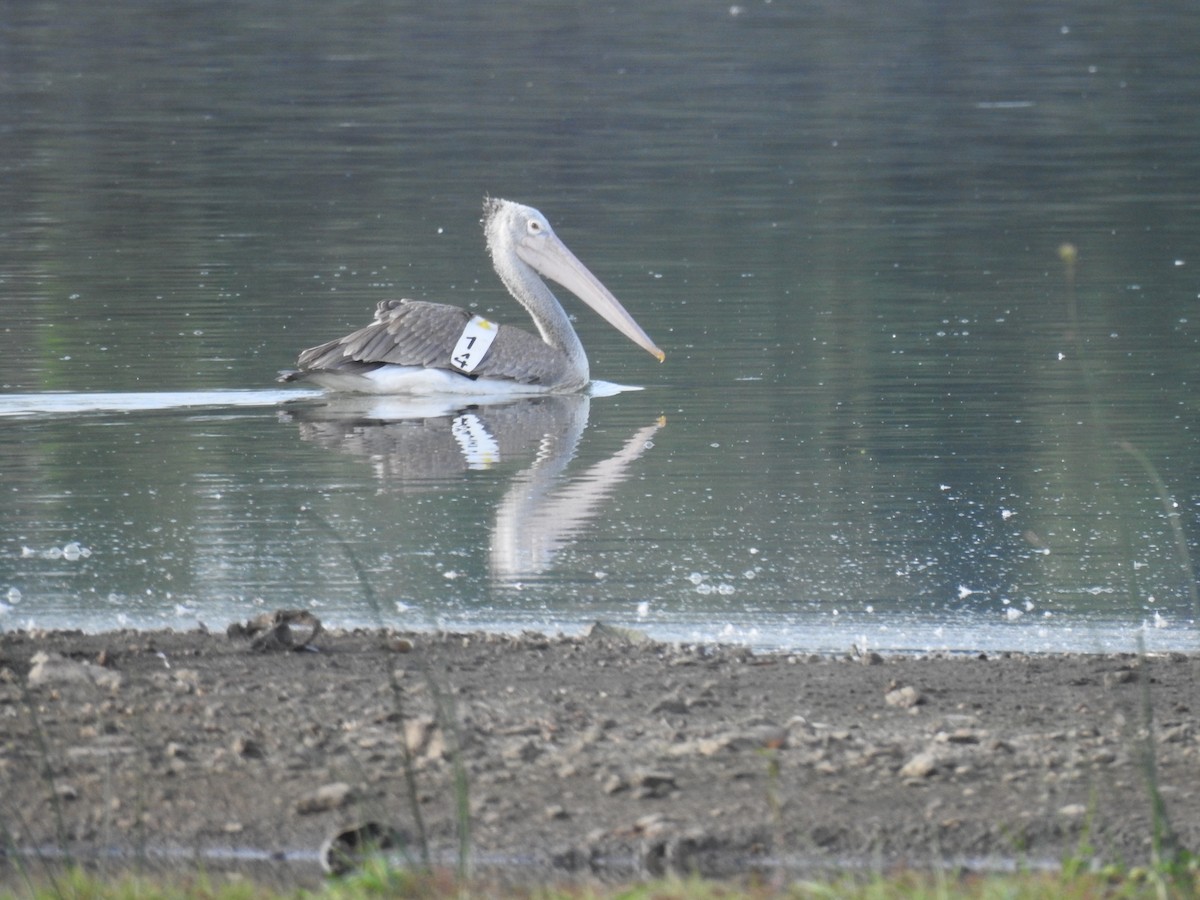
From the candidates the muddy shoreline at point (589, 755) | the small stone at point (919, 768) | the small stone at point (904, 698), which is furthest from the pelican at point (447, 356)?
the small stone at point (919, 768)

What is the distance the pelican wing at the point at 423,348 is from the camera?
499 inches

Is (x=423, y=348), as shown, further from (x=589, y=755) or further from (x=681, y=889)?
(x=681, y=889)

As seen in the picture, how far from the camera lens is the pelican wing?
12664mm

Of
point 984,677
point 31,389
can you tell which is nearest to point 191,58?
point 31,389

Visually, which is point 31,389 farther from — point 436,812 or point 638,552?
point 436,812

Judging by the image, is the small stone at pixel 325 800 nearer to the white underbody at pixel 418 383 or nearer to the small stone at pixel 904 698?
the small stone at pixel 904 698

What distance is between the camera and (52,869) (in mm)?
5145

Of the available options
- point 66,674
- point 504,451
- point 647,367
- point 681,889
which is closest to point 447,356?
point 647,367

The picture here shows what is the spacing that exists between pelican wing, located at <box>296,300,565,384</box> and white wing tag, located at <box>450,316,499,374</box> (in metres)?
0.04

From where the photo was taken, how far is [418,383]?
13.0 meters

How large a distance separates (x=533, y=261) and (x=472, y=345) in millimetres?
1940

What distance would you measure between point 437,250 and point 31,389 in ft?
21.5

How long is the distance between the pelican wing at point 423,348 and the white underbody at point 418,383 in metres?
0.04

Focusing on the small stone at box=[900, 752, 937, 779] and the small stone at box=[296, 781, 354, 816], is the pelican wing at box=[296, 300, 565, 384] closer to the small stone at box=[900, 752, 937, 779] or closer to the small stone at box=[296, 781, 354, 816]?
the small stone at box=[296, 781, 354, 816]
